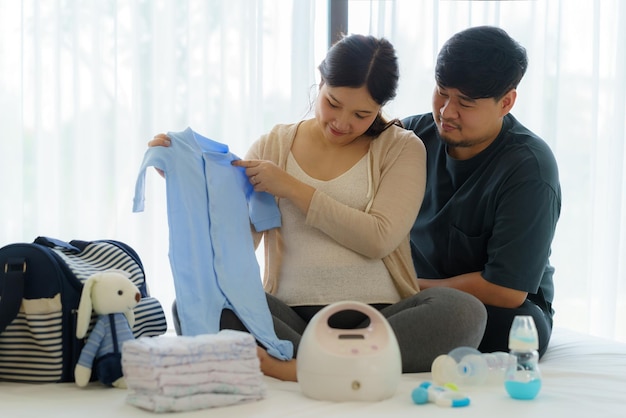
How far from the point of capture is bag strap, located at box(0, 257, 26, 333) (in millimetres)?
1517

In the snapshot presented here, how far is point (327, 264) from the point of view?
179 cm

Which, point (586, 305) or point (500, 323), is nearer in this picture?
point (500, 323)

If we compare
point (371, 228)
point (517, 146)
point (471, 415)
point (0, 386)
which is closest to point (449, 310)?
point (371, 228)

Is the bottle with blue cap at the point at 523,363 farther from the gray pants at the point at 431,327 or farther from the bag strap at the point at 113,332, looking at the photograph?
the bag strap at the point at 113,332

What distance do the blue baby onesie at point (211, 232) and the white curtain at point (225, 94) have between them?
29.8 inches

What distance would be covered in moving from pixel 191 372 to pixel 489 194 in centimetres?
90

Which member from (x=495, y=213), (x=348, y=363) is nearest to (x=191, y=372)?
(x=348, y=363)

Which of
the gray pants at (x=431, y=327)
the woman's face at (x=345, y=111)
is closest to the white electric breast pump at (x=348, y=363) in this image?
the gray pants at (x=431, y=327)

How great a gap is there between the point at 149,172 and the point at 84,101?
288 millimetres

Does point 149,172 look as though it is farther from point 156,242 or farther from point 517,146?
point 517,146

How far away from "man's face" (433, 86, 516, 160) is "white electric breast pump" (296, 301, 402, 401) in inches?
26.1

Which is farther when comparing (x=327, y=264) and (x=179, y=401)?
(x=327, y=264)

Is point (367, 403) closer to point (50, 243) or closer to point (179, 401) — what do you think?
point (179, 401)

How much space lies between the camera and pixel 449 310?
5.47ft
